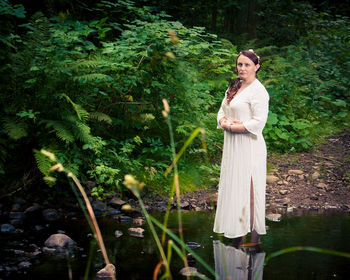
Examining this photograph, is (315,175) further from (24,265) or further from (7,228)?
(24,265)

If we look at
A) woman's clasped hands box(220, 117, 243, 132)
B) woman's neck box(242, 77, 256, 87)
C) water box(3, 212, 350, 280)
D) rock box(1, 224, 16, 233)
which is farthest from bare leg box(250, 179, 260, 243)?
rock box(1, 224, 16, 233)

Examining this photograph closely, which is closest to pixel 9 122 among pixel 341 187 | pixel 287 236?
pixel 287 236

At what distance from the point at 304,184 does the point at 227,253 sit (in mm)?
3509

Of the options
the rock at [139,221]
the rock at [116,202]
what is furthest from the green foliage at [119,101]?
the rock at [139,221]

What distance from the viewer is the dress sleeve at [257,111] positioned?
477 centimetres

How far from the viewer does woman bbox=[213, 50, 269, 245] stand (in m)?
4.82

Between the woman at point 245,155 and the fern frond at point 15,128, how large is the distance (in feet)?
8.53

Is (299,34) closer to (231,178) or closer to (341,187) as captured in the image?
(341,187)

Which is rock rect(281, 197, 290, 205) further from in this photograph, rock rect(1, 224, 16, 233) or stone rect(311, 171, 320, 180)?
rock rect(1, 224, 16, 233)

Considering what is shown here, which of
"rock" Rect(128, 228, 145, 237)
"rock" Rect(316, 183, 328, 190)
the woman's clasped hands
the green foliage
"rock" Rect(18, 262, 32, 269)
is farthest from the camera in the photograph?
"rock" Rect(316, 183, 328, 190)

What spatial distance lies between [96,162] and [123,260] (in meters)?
2.25

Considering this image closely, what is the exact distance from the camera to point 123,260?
4594 mm

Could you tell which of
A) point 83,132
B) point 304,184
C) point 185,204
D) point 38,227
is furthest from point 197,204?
point 38,227

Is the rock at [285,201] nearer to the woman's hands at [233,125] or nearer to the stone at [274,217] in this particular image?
the stone at [274,217]
